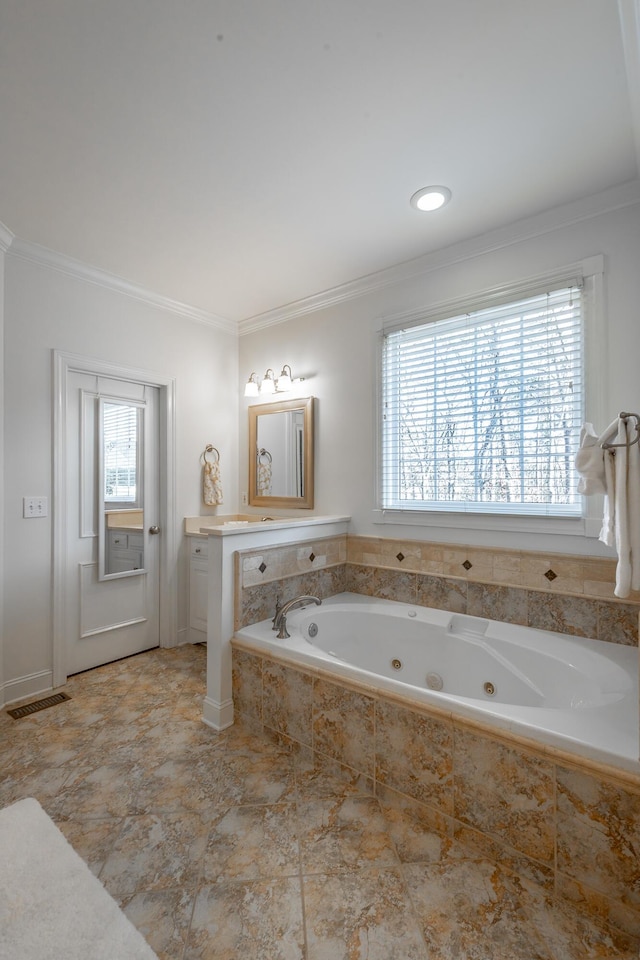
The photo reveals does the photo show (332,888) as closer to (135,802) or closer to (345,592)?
(135,802)

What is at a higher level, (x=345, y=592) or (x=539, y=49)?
(x=539, y=49)

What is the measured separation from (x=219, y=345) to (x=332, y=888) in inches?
136

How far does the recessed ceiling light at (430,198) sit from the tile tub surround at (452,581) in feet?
5.97

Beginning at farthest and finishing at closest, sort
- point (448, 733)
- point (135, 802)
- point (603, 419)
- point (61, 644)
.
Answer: point (61, 644), point (603, 419), point (135, 802), point (448, 733)

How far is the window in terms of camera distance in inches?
88.7

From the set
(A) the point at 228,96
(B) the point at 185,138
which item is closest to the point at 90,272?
(B) the point at 185,138

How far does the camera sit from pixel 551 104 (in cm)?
164

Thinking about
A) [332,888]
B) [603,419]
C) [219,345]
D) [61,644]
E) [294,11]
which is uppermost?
[294,11]

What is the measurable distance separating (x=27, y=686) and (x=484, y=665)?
8.42ft

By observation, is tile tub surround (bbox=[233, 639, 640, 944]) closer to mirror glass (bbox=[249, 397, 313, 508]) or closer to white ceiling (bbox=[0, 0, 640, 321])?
mirror glass (bbox=[249, 397, 313, 508])

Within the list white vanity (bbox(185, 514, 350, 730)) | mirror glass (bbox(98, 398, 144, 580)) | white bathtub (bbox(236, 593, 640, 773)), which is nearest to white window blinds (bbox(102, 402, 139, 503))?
mirror glass (bbox(98, 398, 144, 580))

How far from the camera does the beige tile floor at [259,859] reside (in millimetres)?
1223

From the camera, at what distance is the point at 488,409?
2.50 meters

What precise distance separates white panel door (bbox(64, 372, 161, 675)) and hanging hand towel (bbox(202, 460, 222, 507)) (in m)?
0.37
